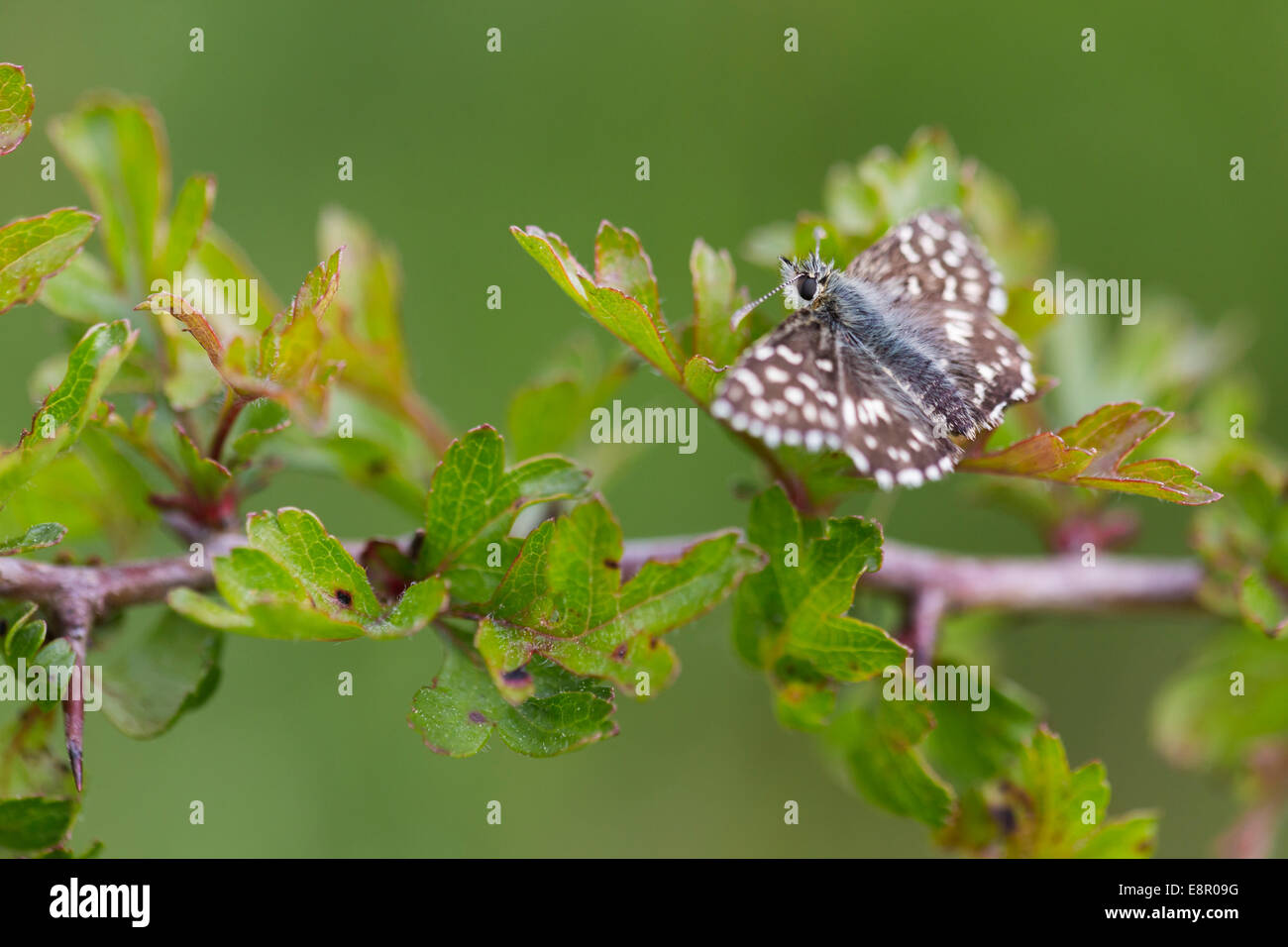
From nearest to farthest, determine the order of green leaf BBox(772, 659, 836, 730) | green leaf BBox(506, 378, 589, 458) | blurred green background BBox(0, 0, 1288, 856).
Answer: green leaf BBox(772, 659, 836, 730) < green leaf BBox(506, 378, 589, 458) < blurred green background BBox(0, 0, 1288, 856)

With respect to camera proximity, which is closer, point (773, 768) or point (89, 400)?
point (89, 400)

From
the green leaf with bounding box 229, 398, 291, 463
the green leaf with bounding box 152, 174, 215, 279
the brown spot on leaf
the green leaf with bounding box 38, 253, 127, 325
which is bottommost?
the brown spot on leaf

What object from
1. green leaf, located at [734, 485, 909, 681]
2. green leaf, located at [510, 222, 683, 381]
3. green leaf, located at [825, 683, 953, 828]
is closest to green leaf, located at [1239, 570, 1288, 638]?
green leaf, located at [825, 683, 953, 828]

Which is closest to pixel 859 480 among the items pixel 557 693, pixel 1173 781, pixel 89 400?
pixel 557 693

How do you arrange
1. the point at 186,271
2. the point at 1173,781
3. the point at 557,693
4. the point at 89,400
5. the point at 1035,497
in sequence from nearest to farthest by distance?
the point at 89,400, the point at 557,693, the point at 186,271, the point at 1035,497, the point at 1173,781

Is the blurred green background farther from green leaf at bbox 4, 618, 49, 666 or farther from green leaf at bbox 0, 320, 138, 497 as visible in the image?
green leaf at bbox 0, 320, 138, 497

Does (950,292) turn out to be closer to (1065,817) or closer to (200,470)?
(1065,817)
